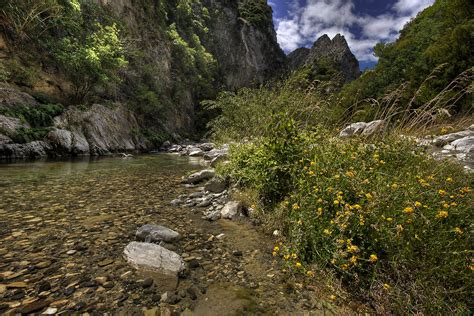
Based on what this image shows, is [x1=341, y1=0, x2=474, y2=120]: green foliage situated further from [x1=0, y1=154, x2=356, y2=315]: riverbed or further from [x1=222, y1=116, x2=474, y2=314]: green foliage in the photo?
[x1=0, y1=154, x2=356, y2=315]: riverbed

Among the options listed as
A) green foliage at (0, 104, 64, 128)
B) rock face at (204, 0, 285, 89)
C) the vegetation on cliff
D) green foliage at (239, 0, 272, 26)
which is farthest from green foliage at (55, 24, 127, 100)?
green foliage at (239, 0, 272, 26)

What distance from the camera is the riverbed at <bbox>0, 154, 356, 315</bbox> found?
86.0 inches

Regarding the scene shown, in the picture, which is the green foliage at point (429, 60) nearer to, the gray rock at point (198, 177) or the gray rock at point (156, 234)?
the gray rock at point (198, 177)

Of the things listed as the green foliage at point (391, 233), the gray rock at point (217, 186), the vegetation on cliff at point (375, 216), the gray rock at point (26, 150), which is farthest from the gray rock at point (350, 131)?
the gray rock at point (26, 150)

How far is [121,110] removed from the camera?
2141 cm

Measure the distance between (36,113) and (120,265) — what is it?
1405 centimetres

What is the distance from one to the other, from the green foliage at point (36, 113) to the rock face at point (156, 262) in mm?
13141

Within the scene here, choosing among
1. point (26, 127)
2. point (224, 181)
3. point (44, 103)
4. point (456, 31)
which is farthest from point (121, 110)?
point (456, 31)

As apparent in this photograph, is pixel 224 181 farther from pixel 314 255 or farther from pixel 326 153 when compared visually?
pixel 314 255

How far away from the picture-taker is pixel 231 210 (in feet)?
14.9

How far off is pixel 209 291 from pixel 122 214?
2729 mm

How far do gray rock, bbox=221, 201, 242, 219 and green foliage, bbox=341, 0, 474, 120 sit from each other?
27.2 feet

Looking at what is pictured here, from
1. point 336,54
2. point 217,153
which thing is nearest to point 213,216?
point 217,153

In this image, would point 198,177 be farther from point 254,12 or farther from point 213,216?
point 254,12
